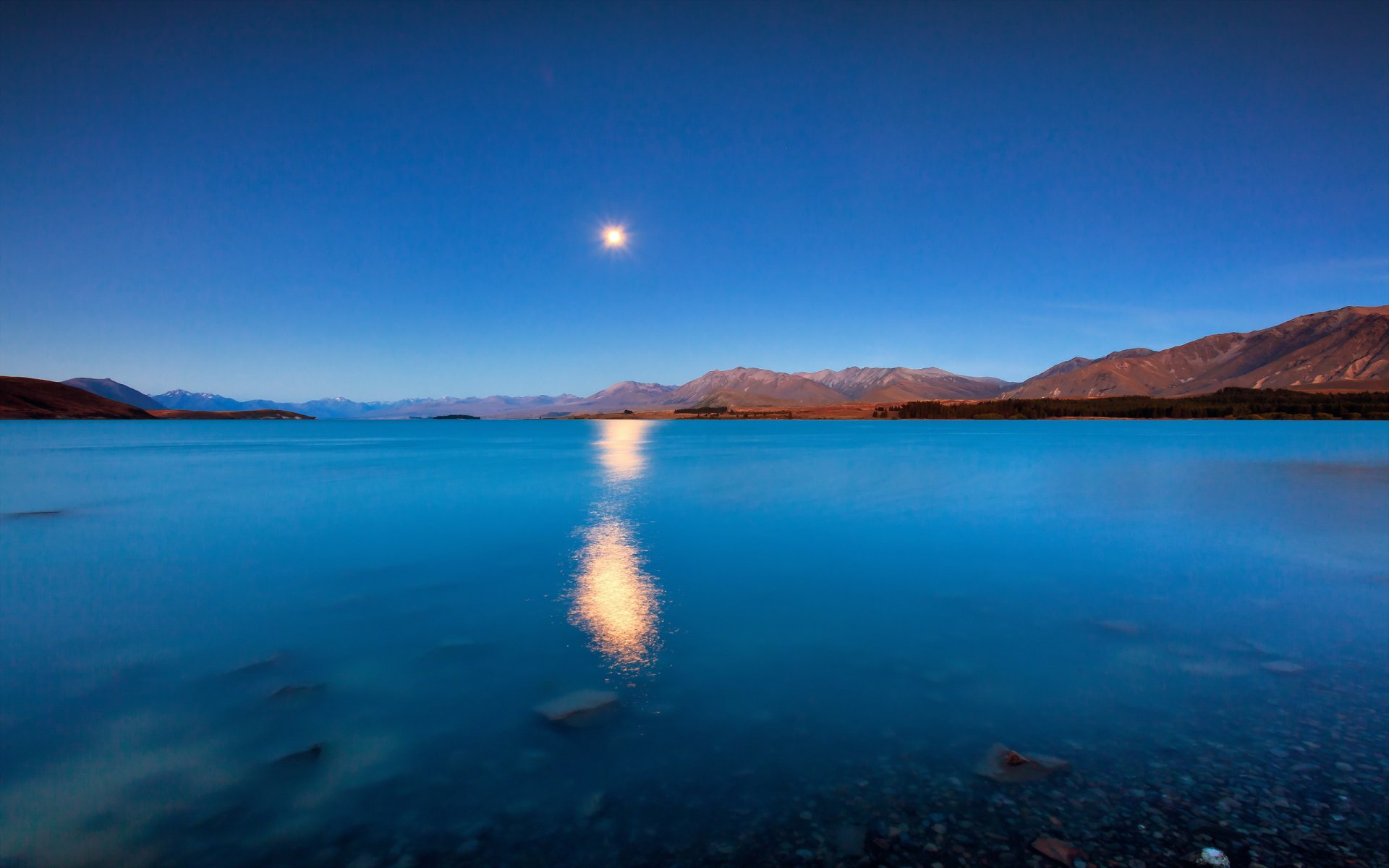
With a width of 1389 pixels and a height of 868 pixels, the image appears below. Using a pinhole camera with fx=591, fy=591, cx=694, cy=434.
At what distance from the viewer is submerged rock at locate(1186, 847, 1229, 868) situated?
557cm

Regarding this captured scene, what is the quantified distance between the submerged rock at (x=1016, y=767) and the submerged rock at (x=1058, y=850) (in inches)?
42.0

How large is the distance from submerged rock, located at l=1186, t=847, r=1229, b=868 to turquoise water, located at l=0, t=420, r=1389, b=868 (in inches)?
7.8

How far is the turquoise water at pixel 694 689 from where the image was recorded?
6320mm

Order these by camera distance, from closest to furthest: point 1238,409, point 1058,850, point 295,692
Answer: point 1058,850 < point 295,692 < point 1238,409

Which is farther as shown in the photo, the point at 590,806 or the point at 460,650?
the point at 460,650

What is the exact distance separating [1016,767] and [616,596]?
9979mm

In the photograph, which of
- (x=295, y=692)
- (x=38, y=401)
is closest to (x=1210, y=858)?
(x=295, y=692)

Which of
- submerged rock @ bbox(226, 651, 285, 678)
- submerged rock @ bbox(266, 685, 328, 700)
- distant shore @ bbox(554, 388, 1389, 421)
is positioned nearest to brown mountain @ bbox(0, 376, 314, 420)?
submerged rock @ bbox(226, 651, 285, 678)

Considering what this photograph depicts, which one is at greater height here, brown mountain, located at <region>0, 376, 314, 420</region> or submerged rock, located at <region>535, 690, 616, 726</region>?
brown mountain, located at <region>0, 376, 314, 420</region>

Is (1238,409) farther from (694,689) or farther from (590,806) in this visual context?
(590,806)

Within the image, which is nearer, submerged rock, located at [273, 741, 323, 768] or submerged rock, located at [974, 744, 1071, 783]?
submerged rock, located at [974, 744, 1071, 783]

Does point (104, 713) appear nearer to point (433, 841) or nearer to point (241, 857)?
point (241, 857)

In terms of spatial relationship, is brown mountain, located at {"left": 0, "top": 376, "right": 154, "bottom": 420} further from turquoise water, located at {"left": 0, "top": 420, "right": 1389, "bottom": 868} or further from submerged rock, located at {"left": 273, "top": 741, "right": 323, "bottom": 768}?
submerged rock, located at {"left": 273, "top": 741, "right": 323, "bottom": 768}

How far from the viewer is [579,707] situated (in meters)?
9.14
